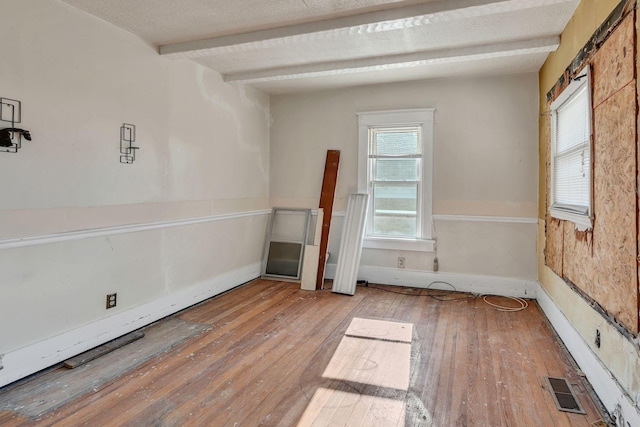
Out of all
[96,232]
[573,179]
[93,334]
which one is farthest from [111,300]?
[573,179]

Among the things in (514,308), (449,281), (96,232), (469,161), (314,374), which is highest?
(469,161)

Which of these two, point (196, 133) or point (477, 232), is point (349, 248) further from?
point (196, 133)

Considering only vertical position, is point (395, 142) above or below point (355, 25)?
below

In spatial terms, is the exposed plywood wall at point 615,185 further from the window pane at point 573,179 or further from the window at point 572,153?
the window pane at point 573,179

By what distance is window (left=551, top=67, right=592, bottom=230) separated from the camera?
2.49 m

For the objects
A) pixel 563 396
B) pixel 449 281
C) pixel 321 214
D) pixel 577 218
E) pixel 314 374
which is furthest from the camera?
pixel 321 214

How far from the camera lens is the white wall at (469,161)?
413 centimetres

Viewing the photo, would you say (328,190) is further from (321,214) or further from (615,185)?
(615,185)

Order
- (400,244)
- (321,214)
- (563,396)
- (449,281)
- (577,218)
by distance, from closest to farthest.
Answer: (563,396) → (577,218) → (449,281) → (400,244) → (321,214)

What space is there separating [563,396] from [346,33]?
9.34ft

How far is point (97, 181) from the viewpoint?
279cm

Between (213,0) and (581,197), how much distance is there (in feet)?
9.62

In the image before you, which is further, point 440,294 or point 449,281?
point 449,281

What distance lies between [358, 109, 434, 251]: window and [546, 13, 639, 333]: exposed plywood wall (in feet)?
6.95
